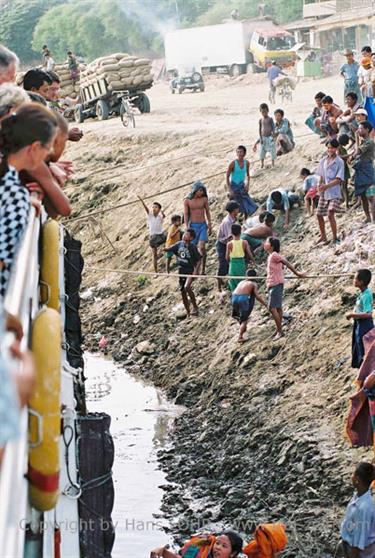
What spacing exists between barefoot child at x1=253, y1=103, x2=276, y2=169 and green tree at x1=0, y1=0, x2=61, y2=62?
39559mm

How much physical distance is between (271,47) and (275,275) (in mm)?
30774

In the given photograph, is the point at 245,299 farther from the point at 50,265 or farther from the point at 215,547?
the point at 50,265

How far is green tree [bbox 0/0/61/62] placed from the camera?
59.0 metres

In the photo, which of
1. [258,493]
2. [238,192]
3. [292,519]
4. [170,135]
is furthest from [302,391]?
[170,135]

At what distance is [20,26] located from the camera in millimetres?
59688

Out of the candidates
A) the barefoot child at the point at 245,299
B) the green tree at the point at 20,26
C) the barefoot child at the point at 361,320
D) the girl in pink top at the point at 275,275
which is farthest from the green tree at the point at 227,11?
the barefoot child at the point at 361,320

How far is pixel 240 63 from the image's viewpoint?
45.5 m

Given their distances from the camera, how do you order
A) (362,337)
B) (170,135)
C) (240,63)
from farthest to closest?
(240,63) < (170,135) < (362,337)

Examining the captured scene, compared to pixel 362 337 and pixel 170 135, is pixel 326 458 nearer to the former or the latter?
pixel 362 337

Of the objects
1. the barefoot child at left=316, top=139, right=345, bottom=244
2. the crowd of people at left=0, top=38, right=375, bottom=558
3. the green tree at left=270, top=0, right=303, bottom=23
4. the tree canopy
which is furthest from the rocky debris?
the tree canopy

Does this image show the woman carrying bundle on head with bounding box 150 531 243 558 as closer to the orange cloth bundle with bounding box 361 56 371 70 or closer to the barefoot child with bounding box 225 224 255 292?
the barefoot child with bounding box 225 224 255 292

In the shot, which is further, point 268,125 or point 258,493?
point 268,125

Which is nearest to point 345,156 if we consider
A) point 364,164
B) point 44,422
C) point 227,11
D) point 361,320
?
point 364,164

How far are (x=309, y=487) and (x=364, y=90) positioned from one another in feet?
27.8
